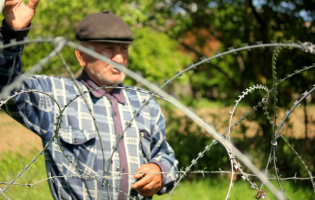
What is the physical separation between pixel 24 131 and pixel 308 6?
5.08 m

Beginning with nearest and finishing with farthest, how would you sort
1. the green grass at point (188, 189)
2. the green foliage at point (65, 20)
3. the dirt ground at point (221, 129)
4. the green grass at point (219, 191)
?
1. the green grass at point (219, 191)
2. the green grass at point (188, 189)
3. the dirt ground at point (221, 129)
4. the green foliage at point (65, 20)

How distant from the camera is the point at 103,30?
6.64 ft

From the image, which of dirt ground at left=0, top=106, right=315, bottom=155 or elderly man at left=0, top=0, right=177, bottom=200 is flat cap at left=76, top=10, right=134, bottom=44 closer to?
elderly man at left=0, top=0, right=177, bottom=200

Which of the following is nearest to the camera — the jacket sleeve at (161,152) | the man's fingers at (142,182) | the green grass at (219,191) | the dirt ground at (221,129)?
the man's fingers at (142,182)

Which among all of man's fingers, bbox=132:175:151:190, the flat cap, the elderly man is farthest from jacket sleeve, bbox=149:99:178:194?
the flat cap

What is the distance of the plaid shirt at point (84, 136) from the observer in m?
1.80

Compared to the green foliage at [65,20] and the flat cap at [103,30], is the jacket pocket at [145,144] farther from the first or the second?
the green foliage at [65,20]

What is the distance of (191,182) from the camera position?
4.28 metres

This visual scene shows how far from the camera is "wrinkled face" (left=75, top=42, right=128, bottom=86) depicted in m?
2.01

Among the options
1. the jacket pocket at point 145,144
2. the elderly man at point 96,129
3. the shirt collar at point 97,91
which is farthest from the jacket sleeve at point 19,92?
the jacket pocket at point 145,144

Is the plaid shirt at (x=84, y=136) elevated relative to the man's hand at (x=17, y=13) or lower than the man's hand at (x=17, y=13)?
lower

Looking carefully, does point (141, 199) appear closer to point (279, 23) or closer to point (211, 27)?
point (279, 23)

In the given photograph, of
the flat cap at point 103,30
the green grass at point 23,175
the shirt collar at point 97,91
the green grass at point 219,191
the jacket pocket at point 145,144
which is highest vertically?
the flat cap at point 103,30

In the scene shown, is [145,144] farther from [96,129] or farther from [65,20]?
[65,20]
